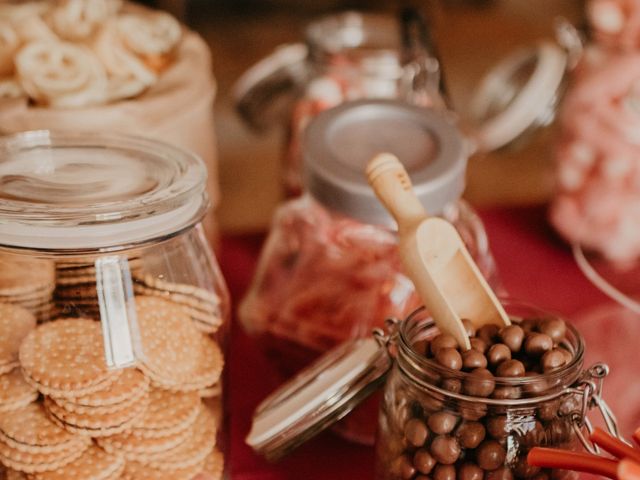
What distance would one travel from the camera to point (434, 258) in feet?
1.68

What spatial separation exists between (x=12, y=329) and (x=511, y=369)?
0.32 metres

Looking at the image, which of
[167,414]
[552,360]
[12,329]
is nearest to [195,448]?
[167,414]

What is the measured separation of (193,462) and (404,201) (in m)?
0.23

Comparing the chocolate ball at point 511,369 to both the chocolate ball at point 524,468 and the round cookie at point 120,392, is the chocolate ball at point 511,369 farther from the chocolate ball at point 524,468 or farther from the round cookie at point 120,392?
the round cookie at point 120,392

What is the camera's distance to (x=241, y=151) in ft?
7.04

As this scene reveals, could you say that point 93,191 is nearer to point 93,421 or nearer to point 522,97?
point 93,421

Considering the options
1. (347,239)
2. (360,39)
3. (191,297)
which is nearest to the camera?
(191,297)

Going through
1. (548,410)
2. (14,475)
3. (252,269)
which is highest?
(548,410)

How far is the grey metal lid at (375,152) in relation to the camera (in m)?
0.62

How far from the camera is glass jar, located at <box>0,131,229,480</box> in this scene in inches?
19.1

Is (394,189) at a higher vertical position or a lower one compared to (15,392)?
higher

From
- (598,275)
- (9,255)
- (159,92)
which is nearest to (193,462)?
(9,255)

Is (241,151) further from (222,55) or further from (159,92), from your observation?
(159,92)

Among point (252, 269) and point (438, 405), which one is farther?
point (252, 269)
